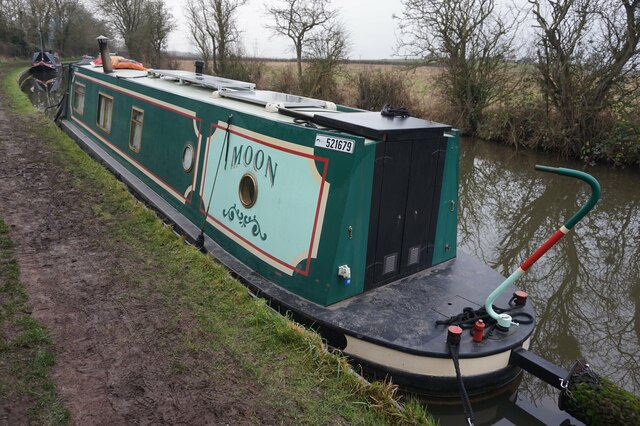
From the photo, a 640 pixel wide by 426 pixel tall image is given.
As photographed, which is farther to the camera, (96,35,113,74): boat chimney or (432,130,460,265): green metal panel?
(96,35,113,74): boat chimney

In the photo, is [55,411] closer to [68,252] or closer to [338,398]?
[338,398]

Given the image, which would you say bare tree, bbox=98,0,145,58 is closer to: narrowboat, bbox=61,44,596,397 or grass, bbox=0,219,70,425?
narrowboat, bbox=61,44,596,397

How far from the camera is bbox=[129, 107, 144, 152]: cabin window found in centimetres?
585

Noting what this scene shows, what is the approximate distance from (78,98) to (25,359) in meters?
6.88

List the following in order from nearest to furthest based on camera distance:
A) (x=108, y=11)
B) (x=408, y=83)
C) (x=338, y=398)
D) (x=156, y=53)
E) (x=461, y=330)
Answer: (x=338, y=398) → (x=461, y=330) → (x=408, y=83) → (x=156, y=53) → (x=108, y=11)

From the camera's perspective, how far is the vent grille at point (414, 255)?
3.79 metres

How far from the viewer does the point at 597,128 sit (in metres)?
10.8

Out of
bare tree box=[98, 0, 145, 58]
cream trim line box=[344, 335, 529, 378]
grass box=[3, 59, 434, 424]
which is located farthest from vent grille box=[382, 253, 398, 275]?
bare tree box=[98, 0, 145, 58]

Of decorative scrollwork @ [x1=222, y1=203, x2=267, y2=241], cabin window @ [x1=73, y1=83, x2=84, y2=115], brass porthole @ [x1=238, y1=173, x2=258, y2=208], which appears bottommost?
decorative scrollwork @ [x1=222, y1=203, x2=267, y2=241]

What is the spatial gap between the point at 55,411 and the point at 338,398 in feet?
4.86

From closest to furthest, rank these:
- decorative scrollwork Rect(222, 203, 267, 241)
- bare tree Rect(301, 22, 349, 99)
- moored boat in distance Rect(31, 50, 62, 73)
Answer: decorative scrollwork Rect(222, 203, 267, 241), bare tree Rect(301, 22, 349, 99), moored boat in distance Rect(31, 50, 62, 73)

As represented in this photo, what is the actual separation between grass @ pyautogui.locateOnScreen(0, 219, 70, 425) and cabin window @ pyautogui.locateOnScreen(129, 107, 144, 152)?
2.64 m

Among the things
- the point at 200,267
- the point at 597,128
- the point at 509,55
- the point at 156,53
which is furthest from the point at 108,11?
the point at 200,267

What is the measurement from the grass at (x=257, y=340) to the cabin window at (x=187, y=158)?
64 centimetres
